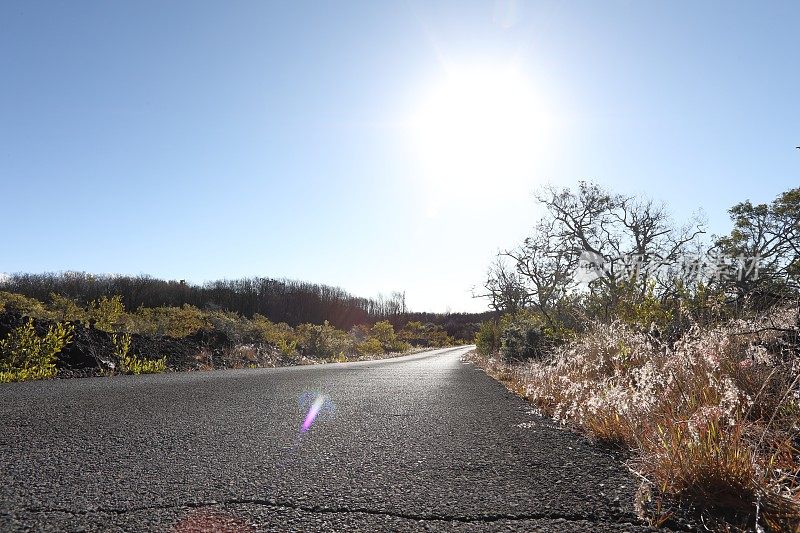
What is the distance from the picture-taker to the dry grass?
1.94 metres

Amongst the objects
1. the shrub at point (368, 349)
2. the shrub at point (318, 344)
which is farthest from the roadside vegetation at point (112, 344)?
the shrub at point (368, 349)

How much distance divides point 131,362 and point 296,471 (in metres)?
8.38

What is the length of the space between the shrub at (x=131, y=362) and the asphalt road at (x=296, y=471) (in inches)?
183

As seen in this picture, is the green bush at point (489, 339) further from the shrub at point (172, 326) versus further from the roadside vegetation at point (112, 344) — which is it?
the shrub at point (172, 326)

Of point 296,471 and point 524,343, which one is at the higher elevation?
point 524,343

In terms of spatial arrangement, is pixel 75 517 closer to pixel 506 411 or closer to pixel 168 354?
pixel 506 411

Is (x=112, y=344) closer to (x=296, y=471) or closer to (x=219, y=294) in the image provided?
(x=296, y=471)

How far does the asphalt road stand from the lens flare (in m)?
0.06

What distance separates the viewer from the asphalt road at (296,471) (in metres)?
1.88

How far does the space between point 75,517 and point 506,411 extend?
3637 millimetres

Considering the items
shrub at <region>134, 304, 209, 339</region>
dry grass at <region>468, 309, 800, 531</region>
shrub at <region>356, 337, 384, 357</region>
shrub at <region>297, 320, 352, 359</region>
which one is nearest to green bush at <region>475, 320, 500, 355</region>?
shrub at <region>297, 320, 352, 359</region>

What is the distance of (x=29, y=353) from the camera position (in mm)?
7914

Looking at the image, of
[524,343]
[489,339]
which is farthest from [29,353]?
[489,339]

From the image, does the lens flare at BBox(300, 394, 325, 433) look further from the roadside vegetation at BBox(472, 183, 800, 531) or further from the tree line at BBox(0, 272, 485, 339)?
the tree line at BBox(0, 272, 485, 339)
